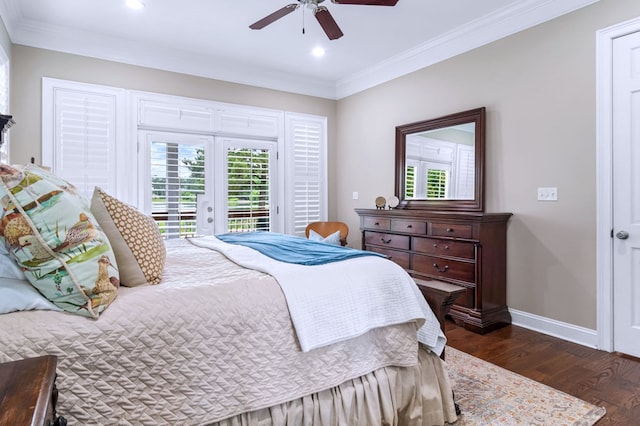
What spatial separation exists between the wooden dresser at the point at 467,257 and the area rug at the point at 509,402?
2.65 ft

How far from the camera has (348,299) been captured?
161 centimetres

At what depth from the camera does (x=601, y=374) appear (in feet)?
7.68

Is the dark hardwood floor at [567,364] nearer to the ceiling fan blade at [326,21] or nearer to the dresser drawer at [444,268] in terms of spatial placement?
the dresser drawer at [444,268]

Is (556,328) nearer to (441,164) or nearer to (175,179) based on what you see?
(441,164)

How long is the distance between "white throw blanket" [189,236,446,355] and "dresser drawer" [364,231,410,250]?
6.48ft

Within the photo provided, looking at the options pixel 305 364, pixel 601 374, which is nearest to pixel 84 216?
pixel 305 364

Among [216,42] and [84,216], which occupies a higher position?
[216,42]

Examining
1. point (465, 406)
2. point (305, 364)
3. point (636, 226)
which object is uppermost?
point (636, 226)

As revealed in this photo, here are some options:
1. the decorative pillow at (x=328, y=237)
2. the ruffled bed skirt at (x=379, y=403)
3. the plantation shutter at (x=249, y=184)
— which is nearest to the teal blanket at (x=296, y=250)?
the ruffled bed skirt at (x=379, y=403)

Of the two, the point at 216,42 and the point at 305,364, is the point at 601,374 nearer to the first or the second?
the point at 305,364

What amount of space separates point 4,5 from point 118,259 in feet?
10.3

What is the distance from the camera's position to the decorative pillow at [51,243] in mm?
1127

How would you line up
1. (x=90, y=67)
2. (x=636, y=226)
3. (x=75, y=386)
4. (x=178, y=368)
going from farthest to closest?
(x=90, y=67) → (x=636, y=226) → (x=178, y=368) → (x=75, y=386)

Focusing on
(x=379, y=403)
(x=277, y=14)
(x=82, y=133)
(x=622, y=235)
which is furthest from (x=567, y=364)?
(x=82, y=133)
